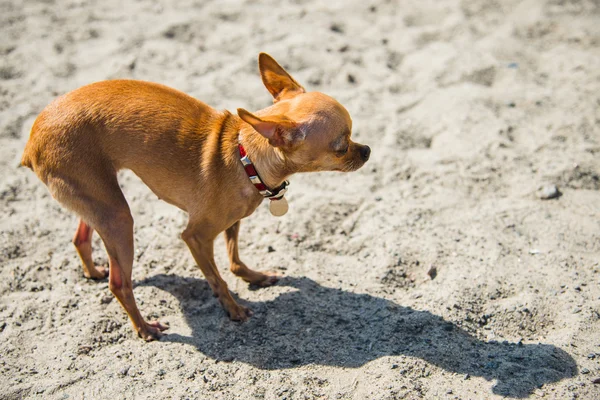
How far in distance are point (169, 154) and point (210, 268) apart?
2.48 ft

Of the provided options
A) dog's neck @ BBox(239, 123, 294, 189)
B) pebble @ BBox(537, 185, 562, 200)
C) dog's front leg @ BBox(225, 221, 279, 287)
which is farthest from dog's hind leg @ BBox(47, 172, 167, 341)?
pebble @ BBox(537, 185, 562, 200)

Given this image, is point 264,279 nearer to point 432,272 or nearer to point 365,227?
point 365,227

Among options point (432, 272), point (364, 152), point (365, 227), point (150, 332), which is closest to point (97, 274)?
point (150, 332)

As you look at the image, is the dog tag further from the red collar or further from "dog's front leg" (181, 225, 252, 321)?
"dog's front leg" (181, 225, 252, 321)

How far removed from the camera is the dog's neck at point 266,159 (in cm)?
342

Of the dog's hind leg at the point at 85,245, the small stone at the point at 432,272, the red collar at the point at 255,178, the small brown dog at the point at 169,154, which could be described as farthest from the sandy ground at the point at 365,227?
the red collar at the point at 255,178

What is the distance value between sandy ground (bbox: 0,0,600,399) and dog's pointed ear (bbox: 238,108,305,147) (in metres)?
1.15

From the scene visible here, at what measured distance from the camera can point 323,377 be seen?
329cm

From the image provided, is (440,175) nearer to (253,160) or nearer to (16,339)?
(253,160)

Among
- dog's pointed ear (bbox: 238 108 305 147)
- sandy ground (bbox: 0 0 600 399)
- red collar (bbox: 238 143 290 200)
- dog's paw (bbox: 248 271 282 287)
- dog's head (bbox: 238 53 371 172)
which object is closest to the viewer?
dog's pointed ear (bbox: 238 108 305 147)

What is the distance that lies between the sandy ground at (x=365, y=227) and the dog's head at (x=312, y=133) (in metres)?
0.92

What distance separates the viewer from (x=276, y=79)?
12.2ft

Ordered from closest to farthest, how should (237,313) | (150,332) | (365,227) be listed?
(150,332), (237,313), (365,227)

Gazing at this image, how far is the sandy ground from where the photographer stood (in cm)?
334
